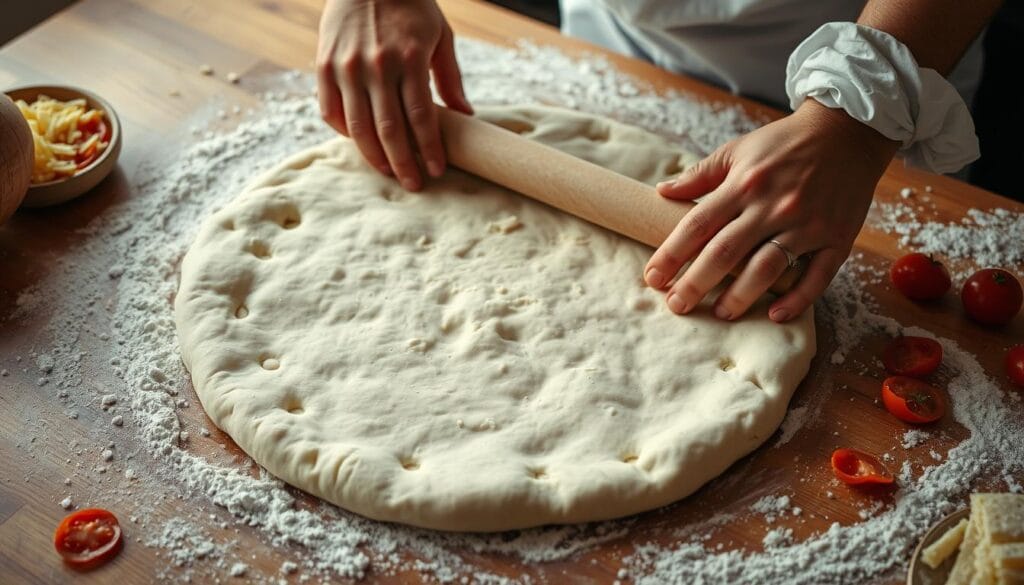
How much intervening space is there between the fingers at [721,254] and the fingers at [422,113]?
0.67 metres

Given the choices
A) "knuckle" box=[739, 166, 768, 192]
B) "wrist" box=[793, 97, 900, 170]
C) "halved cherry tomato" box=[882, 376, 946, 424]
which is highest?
"wrist" box=[793, 97, 900, 170]

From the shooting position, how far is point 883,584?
1552 millimetres

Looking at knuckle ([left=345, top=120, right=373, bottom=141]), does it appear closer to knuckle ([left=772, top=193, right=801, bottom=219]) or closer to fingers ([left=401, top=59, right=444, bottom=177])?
fingers ([left=401, top=59, right=444, bottom=177])

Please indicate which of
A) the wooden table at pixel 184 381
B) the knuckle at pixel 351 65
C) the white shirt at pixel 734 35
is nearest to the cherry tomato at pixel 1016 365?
the wooden table at pixel 184 381

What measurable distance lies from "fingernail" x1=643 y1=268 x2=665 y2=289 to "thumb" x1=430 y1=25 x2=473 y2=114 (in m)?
0.69

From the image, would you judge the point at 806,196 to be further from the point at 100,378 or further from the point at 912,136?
the point at 100,378

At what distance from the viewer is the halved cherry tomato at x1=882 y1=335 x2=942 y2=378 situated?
6.12ft

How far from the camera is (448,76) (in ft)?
7.39

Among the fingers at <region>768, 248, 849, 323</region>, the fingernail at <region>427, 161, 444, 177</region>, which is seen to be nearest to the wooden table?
the fingers at <region>768, 248, 849, 323</region>

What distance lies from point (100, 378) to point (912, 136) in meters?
1.81

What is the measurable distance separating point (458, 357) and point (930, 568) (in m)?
0.92

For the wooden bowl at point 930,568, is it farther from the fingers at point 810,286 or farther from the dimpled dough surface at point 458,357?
the fingers at point 810,286

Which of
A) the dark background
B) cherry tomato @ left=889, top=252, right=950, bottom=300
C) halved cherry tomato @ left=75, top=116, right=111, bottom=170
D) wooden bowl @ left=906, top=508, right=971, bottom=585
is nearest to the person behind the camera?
wooden bowl @ left=906, top=508, right=971, bottom=585

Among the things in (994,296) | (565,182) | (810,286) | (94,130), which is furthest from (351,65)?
(994,296)
